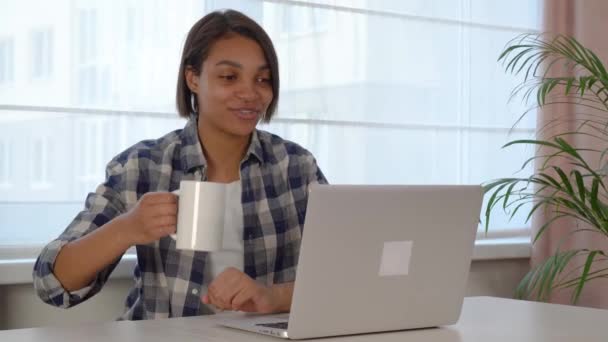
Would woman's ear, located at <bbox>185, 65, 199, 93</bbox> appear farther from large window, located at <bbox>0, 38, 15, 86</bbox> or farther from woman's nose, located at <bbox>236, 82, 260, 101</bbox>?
large window, located at <bbox>0, 38, 15, 86</bbox>

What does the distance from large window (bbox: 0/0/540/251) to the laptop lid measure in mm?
953

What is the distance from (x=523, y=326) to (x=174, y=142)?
84 cm

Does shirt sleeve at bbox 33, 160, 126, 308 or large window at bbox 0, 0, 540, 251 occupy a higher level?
large window at bbox 0, 0, 540, 251

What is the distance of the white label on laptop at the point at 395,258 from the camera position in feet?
4.23

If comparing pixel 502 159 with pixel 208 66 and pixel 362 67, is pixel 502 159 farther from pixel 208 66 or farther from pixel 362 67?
pixel 208 66

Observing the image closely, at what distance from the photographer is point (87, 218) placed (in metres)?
1.77

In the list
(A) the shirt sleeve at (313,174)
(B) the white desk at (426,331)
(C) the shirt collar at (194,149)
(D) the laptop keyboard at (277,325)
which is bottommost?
(B) the white desk at (426,331)

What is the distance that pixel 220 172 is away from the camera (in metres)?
2.03

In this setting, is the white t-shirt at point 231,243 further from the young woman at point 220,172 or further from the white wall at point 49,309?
the white wall at point 49,309

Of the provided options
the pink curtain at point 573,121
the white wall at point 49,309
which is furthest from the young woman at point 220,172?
the pink curtain at point 573,121

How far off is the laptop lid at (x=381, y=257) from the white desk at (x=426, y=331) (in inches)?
1.5

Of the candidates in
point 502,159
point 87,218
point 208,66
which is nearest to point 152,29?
point 208,66

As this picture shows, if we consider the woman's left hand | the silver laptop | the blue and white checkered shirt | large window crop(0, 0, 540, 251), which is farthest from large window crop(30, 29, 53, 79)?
the silver laptop

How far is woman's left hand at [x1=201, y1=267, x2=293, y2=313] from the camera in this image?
1.52 meters
